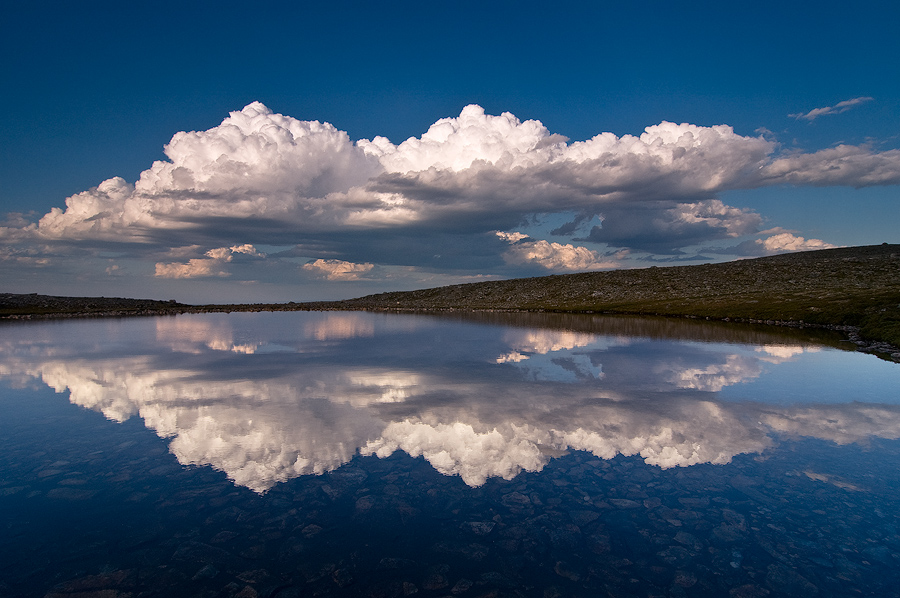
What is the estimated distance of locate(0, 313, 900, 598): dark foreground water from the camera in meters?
9.91

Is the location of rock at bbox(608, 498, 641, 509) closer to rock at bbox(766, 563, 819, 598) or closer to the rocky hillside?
rock at bbox(766, 563, 819, 598)

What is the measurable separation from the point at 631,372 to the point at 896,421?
Answer: 13535 mm

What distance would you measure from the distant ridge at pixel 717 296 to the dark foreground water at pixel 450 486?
128ft

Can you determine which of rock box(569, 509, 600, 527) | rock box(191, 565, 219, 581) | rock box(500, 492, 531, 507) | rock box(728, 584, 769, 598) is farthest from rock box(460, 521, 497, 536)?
rock box(191, 565, 219, 581)

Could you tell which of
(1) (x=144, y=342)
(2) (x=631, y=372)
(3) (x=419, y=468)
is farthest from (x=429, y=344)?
(3) (x=419, y=468)

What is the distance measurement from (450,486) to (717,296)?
4590 inches

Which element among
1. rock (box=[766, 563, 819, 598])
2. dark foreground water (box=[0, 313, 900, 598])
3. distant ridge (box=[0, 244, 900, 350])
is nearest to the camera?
rock (box=[766, 563, 819, 598])

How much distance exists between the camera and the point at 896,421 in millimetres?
20641

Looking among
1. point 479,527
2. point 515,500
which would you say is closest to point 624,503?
point 515,500

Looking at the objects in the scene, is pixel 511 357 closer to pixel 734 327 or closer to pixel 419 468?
pixel 419 468

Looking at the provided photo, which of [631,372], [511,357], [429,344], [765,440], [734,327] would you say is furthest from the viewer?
[734,327]

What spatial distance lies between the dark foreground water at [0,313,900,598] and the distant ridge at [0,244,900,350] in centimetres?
3904

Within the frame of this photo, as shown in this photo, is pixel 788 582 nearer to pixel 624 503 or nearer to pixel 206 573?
pixel 624 503

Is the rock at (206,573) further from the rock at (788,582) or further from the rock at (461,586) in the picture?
the rock at (788,582)
